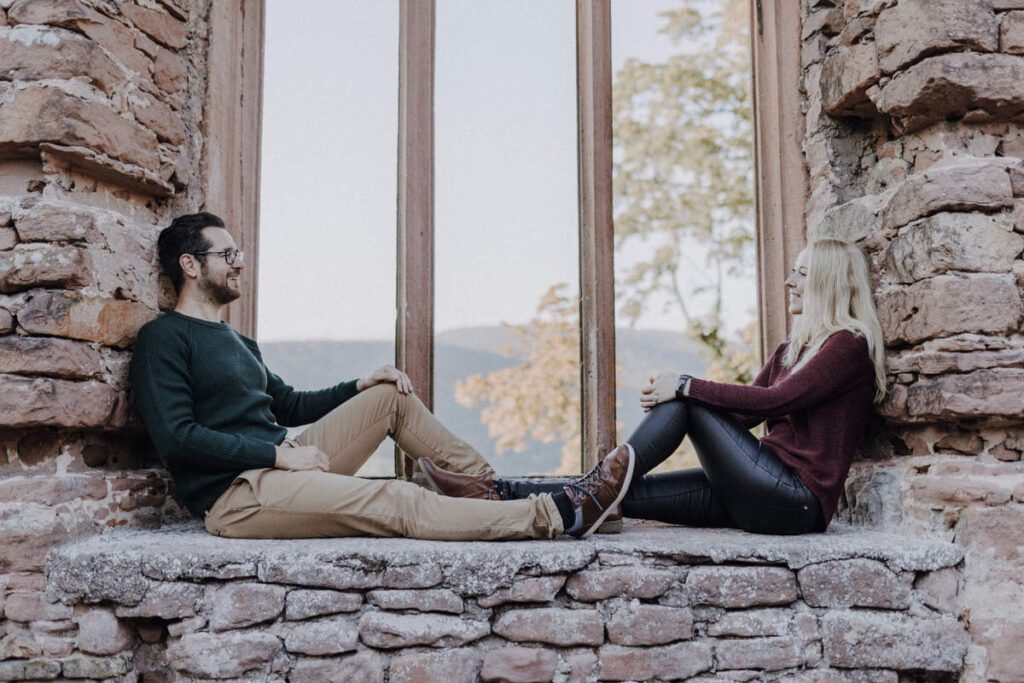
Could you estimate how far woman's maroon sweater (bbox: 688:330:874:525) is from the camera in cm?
274

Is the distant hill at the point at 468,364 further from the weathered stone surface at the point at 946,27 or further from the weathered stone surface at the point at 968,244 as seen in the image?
the weathered stone surface at the point at 946,27

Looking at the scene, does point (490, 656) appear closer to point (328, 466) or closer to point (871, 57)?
point (328, 466)

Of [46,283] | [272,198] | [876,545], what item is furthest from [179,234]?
[876,545]

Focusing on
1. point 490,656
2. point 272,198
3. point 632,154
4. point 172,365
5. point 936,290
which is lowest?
point 490,656

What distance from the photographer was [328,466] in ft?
9.36

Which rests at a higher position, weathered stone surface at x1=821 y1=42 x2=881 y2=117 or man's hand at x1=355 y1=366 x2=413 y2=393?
weathered stone surface at x1=821 y1=42 x2=881 y2=117

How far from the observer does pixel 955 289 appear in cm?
269

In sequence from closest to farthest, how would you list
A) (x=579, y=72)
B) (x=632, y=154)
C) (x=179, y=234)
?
(x=179, y=234) < (x=579, y=72) < (x=632, y=154)

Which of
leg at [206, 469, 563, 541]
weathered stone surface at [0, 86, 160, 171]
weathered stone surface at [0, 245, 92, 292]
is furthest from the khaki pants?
weathered stone surface at [0, 86, 160, 171]

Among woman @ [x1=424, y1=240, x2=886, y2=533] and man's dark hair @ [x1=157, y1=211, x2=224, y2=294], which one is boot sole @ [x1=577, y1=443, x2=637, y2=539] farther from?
man's dark hair @ [x1=157, y1=211, x2=224, y2=294]

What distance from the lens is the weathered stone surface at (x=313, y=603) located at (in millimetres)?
2377

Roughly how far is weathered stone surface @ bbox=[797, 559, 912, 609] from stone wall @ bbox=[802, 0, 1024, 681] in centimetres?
29

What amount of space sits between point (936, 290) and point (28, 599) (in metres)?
2.89

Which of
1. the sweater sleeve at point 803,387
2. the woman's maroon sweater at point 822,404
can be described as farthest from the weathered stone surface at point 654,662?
the sweater sleeve at point 803,387
